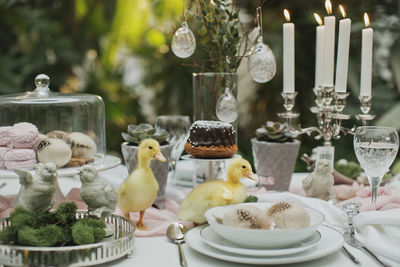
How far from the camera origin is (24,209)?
98 centimetres

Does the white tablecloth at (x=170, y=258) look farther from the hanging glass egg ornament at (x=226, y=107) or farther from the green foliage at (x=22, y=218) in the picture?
the hanging glass egg ornament at (x=226, y=107)

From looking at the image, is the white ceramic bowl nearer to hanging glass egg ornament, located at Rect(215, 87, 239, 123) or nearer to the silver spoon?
the silver spoon

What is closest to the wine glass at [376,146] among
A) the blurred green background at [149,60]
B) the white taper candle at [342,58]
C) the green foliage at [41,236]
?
the white taper candle at [342,58]

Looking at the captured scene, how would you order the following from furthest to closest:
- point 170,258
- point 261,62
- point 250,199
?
1. point 261,62
2. point 250,199
3. point 170,258

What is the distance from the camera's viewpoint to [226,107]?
1521 millimetres

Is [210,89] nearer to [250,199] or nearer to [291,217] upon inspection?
[250,199]

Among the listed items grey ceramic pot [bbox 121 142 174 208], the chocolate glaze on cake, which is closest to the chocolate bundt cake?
the chocolate glaze on cake

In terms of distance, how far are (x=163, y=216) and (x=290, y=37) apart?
0.70 meters

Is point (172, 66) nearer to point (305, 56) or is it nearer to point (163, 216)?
point (305, 56)

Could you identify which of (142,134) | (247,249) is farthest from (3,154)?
(247,249)

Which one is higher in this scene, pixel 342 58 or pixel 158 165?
pixel 342 58

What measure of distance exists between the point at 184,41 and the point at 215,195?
2.00ft

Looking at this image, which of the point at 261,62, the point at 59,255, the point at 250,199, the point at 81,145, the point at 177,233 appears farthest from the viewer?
the point at 261,62

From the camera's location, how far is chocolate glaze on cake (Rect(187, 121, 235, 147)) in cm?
139
